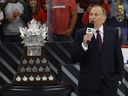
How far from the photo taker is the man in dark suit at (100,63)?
18.8 feet

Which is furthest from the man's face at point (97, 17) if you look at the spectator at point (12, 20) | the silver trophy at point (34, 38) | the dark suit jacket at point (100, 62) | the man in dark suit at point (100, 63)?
the spectator at point (12, 20)

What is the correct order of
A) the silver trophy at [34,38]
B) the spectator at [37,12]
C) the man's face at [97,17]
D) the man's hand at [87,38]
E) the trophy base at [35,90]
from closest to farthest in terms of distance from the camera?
1. the trophy base at [35,90]
2. the silver trophy at [34,38]
3. the man's hand at [87,38]
4. the man's face at [97,17]
5. the spectator at [37,12]

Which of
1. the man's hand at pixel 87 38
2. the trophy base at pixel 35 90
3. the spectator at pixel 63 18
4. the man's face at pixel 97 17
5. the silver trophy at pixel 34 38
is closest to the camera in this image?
the trophy base at pixel 35 90

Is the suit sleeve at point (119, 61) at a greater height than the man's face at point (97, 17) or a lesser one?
lesser

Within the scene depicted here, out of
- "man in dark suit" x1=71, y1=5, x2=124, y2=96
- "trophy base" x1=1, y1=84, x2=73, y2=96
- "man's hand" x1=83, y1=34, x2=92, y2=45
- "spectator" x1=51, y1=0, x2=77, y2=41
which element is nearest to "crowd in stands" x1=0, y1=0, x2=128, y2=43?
"spectator" x1=51, y1=0, x2=77, y2=41

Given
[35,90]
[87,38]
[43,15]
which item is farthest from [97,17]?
[43,15]

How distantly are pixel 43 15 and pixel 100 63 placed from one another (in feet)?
13.0

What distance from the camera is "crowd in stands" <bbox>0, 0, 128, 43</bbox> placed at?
9.20 meters

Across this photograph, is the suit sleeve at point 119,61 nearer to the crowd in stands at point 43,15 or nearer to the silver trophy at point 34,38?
the silver trophy at point 34,38

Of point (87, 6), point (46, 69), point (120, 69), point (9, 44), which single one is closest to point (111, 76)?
point (120, 69)

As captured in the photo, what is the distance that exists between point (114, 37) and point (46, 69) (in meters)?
1.28

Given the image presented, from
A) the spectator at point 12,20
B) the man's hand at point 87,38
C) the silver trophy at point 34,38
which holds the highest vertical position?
the silver trophy at point 34,38

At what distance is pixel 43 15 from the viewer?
9.56m

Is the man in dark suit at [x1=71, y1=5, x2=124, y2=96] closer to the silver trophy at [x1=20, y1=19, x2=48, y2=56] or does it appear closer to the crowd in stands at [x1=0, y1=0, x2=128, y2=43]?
the silver trophy at [x1=20, y1=19, x2=48, y2=56]
